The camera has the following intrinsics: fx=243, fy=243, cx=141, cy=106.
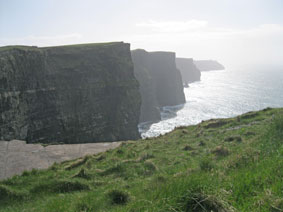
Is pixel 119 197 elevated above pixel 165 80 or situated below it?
above

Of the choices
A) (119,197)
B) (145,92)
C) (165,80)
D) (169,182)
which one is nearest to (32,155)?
(119,197)

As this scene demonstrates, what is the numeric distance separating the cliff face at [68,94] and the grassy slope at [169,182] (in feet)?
133

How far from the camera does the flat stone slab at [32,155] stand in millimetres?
13680

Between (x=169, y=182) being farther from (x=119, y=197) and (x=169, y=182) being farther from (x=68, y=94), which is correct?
(x=68, y=94)

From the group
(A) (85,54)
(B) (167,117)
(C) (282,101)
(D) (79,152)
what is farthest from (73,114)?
(C) (282,101)

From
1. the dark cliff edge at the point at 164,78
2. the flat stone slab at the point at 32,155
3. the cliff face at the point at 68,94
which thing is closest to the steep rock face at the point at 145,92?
the dark cliff edge at the point at 164,78

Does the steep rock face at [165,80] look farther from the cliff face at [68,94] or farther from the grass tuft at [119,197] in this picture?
the grass tuft at [119,197]

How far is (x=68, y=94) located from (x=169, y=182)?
62.4 metres

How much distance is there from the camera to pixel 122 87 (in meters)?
79.4

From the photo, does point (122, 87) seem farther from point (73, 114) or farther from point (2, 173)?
point (2, 173)

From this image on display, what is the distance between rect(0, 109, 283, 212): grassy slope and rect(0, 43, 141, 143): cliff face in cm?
4044

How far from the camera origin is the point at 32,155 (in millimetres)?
16016

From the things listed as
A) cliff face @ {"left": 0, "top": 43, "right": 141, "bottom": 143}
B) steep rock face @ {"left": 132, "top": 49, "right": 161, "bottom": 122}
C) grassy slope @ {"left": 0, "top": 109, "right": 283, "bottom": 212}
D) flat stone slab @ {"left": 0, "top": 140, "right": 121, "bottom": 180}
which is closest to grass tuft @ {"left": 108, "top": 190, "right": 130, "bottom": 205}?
grassy slope @ {"left": 0, "top": 109, "right": 283, "bottom": 212}

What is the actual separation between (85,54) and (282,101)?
3898 inches
